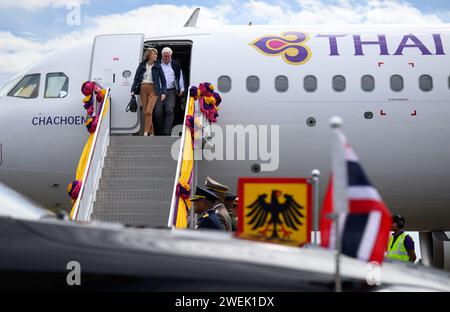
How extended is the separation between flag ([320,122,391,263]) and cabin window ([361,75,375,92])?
9.67 meters

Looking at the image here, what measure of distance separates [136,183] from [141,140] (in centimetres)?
102

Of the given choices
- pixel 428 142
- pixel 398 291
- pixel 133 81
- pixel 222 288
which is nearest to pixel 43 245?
pixel 222 288

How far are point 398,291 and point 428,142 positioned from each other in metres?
10.0

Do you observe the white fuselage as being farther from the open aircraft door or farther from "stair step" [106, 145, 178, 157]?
"stair step" [106, 145, 178, 157]

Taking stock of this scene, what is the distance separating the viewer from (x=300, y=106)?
43.5 feet

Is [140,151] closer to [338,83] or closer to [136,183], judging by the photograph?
[136,183]

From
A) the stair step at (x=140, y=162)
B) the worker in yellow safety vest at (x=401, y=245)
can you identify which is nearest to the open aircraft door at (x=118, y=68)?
the stair step at (x=140, y=162)

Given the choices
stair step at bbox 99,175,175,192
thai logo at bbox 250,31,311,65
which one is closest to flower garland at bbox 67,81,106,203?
stair step at bbox 99,175,175,192

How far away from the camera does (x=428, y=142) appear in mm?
13312

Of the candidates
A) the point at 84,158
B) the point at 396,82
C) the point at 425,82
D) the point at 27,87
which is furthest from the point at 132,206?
the point at 425,82

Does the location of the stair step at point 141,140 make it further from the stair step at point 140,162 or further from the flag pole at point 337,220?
the flag pole at point 337,220

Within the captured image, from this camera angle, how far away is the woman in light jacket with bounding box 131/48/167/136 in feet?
42.9

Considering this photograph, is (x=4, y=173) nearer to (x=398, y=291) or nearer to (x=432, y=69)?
(x=432, y=69)
